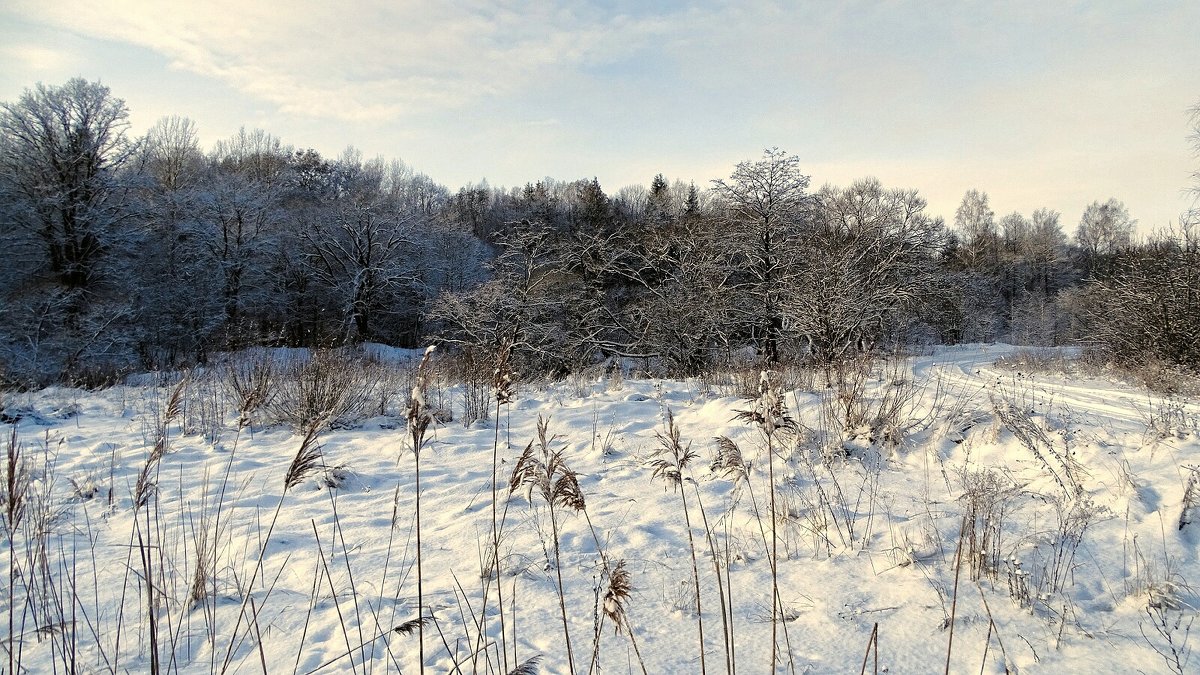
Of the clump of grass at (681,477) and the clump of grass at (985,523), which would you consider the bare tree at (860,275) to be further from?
the clump of grass at (681,477)

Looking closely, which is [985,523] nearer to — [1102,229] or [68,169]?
[68,169]

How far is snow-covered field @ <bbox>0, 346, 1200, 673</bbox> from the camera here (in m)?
2.14

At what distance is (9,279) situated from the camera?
20000mm

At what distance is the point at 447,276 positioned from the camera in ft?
116

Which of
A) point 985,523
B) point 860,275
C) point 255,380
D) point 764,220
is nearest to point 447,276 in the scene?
point 764,220

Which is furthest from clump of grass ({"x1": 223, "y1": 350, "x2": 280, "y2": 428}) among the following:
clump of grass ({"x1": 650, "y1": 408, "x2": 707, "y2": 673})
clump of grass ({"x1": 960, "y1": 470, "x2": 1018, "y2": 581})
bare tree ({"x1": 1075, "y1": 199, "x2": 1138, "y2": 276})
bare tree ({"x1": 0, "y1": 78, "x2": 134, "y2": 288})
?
bare tree ({"x1": 1075, "y1": 199, "x2": 1138, "y2": 276})

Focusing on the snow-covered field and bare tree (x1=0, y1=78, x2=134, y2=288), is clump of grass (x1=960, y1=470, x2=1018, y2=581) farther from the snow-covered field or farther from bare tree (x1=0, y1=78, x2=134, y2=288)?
bare tree (x1=0, y1=78, x2=134, y2=288)

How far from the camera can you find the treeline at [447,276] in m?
13.5

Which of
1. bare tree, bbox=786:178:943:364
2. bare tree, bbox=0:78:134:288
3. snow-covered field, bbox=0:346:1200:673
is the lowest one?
snow-covered field, bbox=0:346:1200:673

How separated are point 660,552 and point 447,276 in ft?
112

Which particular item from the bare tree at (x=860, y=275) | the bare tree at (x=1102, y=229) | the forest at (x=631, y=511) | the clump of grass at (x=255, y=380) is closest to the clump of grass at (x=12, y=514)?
the forest at (x=631, y=511)

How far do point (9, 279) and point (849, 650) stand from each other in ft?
94.2

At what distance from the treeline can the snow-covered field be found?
3.15 m

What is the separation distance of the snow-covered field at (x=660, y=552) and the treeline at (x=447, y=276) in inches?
124
